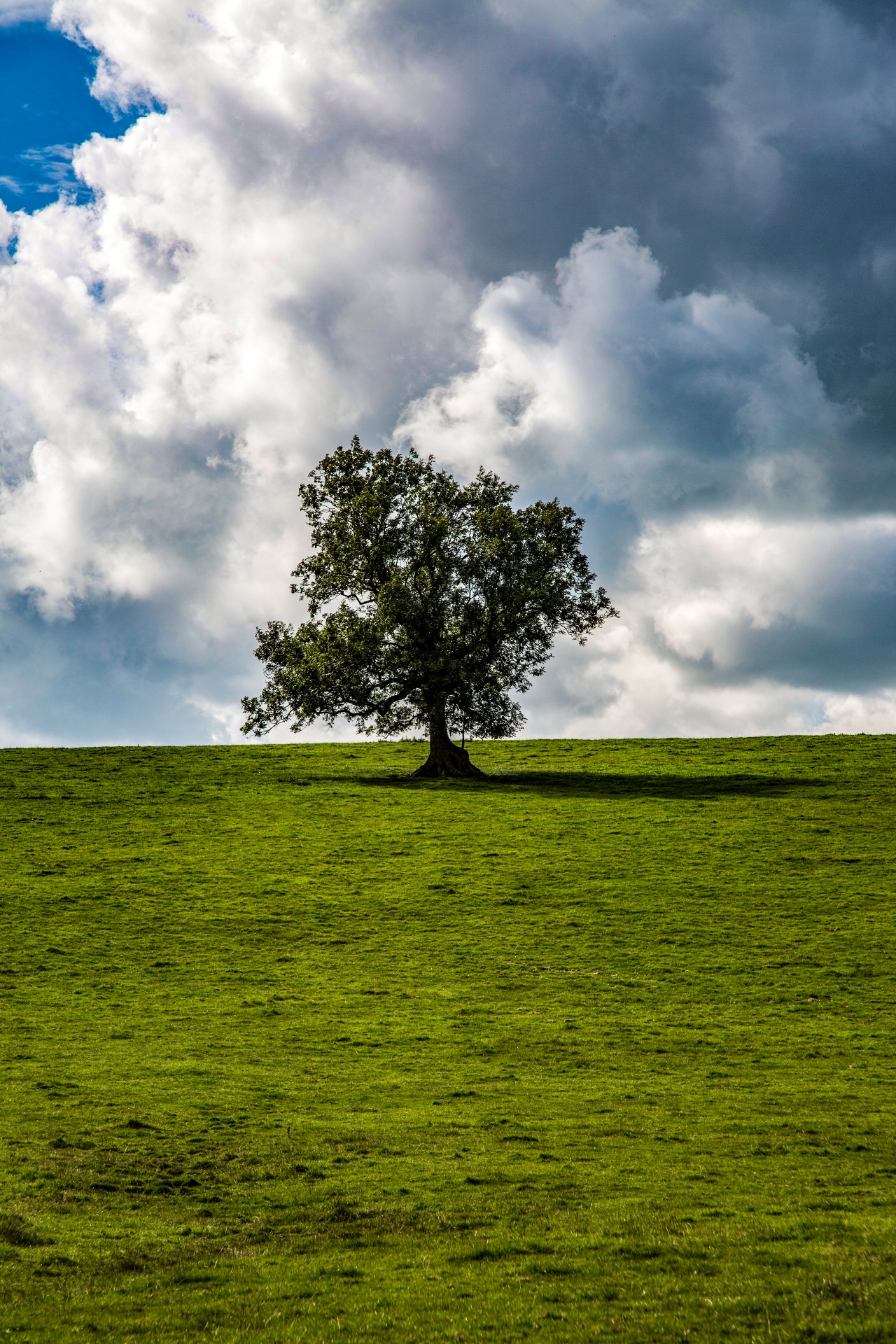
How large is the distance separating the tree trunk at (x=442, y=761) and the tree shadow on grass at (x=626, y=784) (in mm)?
1172

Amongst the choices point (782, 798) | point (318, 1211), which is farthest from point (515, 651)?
point (318, 1211)

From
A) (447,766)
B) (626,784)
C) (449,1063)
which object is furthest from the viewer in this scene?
(447,766)

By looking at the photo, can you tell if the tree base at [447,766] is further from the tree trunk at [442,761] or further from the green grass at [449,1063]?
the green grass at [449,1063]

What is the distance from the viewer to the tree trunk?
58.9 meters

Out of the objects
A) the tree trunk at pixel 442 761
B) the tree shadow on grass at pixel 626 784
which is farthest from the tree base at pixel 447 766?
the tree shadow on grass at pixel 626 784

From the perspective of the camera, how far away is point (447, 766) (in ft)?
194

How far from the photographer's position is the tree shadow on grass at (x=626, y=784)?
2116 inches

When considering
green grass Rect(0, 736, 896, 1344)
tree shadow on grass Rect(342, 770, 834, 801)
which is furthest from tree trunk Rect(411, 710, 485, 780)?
green grass Rect(0, 736, 896, 1344)

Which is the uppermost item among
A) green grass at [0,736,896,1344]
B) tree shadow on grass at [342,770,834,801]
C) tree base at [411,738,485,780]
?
tree base at [411,738,485,780]

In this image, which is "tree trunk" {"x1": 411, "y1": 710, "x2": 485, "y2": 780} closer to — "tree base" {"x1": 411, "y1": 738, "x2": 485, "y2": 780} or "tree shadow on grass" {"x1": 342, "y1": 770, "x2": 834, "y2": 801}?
"tree base" {"x1": 411, "y1": 738, "x2": 485, "y2": 780}

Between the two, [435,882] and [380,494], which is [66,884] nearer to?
[435,882]

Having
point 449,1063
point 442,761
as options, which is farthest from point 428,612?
point 449,1063

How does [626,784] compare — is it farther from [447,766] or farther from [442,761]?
[442,761]

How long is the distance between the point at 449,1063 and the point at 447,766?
3677 centimetres
